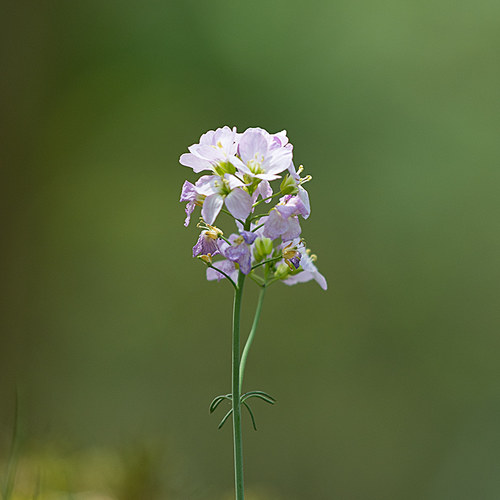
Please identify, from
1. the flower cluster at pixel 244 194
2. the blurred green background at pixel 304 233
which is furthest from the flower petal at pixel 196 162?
the blurred green background at pixel 304 233

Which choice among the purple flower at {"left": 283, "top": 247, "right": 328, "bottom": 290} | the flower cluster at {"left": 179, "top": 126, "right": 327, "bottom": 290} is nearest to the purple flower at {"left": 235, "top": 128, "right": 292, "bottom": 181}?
the flower cluster at {"left": 179, "top": 126, "right": 327, "bottom": 290}

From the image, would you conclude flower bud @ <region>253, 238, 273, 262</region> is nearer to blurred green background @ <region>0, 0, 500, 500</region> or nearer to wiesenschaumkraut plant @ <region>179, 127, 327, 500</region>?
wiesenschaumkraut plant @ <region>179, 127, 327, 500</region>

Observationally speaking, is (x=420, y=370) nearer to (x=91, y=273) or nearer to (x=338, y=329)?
(x=338, y=329)

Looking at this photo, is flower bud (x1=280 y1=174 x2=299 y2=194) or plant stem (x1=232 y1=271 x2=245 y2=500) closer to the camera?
plant stem (x1=232 y1=271 x2=245 y2=500)

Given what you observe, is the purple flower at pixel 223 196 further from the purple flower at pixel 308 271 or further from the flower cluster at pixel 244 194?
the purple flower at pixel 308 271

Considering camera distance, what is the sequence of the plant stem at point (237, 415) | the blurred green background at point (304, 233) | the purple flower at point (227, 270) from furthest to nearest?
the blurred green background at point (304, 233)
the purple flower at point (227, 270)
the plant stem at point (237, 415)

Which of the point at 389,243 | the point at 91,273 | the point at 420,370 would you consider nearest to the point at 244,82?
the point at 389,243

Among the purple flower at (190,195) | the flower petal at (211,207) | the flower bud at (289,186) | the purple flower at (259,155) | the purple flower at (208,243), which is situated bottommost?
the purple flower at (208,243)

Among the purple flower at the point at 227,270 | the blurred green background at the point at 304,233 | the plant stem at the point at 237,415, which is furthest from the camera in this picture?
the blurred green background at the point at 304,233
